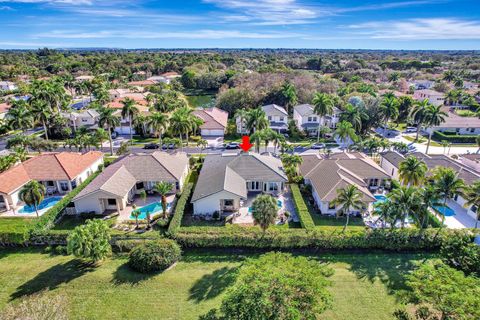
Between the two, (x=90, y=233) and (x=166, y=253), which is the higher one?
(x=90, y=233)

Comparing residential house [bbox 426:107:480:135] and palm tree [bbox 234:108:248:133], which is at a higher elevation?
palm tree [bbox 234:108:248:133]

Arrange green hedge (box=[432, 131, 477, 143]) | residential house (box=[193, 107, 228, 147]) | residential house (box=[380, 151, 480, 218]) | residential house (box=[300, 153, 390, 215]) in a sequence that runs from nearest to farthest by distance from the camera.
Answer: residential house (box=[300, 153, 390, 215]) → residential house (box=[380, 151, 480, 218]) → green hedge (box=[432, 131, 477, 143]) → residential house (box=[193, 107, 228, 147])

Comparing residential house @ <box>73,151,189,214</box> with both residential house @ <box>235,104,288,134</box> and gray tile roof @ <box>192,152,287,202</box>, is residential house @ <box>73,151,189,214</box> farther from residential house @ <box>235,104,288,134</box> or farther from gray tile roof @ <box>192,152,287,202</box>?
residential house @ <box>235,104,288,134</box>

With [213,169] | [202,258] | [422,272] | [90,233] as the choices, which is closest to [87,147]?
[213,169]

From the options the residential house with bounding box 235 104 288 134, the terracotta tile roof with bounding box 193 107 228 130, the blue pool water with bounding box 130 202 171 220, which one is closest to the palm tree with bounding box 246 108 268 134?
the terracotta tile roof with bounding box 193 107 228 130

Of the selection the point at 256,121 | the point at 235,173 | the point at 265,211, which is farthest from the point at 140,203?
the point at 256,121

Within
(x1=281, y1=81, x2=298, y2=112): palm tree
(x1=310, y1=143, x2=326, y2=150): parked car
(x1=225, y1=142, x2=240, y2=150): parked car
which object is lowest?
(x1=310, y1=143, x2=326, y2=150): parked car

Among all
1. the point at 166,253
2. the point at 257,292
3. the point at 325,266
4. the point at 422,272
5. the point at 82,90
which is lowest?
the point at 325,266

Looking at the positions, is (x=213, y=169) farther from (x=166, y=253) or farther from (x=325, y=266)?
(x=325, y=266)
